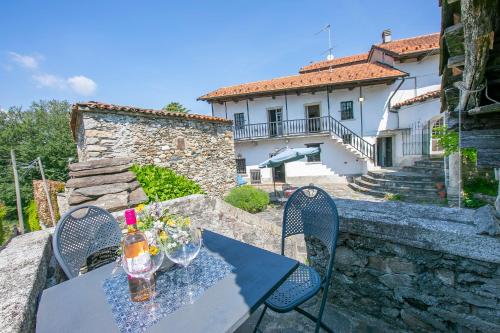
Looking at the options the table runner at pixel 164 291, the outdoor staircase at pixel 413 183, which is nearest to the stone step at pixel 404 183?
the outdoor staircase at pixel 413 183

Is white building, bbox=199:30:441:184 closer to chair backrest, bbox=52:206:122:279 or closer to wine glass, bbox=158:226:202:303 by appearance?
chair backrest, bbox=52:206:122:279

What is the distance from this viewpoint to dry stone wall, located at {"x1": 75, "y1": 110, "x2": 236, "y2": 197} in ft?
18.1

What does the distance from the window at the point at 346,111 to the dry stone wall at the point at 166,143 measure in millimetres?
6854

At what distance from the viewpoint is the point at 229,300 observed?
3.27ft

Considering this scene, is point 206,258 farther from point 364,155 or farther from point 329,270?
point 364,155

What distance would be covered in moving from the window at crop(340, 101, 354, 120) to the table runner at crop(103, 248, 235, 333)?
40.8ft

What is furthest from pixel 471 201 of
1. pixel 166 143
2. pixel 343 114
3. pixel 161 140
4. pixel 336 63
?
pixel 336 63

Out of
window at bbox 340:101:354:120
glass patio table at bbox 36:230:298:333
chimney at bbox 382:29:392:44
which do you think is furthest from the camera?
chimney at bbox 382:29:392:44

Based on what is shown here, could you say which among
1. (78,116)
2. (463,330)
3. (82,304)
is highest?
(78,116)

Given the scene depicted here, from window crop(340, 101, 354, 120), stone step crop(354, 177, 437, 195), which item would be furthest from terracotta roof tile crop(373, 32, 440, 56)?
stone step crop(354, 177, 437, 195)

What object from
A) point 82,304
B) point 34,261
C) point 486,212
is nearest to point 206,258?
point 82,304

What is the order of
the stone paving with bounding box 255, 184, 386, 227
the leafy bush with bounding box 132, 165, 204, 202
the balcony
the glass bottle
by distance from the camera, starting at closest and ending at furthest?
the glass bottle < the leafy bush with bounding box 132, 165, 204, 202 < the stone paving with bounding box 255, 184, 386, 227 < the balcony

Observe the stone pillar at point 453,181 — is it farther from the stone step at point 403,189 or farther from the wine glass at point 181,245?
the wine glass at point 181,245

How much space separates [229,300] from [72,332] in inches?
25.0
